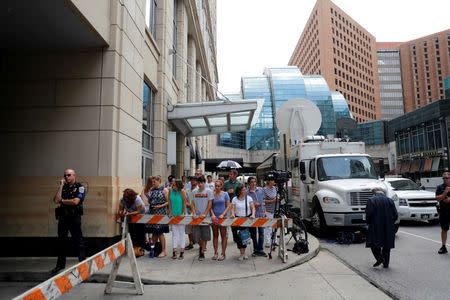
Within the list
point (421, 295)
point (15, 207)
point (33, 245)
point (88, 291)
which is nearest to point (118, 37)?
point (15, 207)

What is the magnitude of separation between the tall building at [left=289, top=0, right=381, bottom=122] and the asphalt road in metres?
119

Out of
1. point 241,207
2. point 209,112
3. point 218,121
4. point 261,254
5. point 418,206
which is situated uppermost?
point 218,121

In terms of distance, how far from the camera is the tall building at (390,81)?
16238cm

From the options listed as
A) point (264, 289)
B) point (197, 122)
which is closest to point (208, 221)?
point (264, 289)

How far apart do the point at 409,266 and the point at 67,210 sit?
22.1 feet

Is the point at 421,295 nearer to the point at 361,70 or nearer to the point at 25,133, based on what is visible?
the point at 25,133

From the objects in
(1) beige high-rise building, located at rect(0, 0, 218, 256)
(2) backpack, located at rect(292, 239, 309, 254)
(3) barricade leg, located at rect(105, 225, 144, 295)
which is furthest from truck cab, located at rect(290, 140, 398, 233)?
(3) barricade leg, located at rect(105, 225, 144, 295)

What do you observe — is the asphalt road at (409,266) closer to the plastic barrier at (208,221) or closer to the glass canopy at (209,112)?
the plastic barrier at (208,221)

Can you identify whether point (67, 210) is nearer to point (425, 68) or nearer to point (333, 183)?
point (333, 183)

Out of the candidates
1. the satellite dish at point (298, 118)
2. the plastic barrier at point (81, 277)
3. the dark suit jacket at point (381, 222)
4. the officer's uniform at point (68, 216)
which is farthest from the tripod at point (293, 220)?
the satellite dish at point (298, 118)

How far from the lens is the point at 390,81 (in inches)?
6594

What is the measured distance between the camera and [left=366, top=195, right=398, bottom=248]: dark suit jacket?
23.3 ft

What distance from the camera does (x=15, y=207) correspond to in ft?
25.8

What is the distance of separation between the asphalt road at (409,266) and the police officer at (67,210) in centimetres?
540
